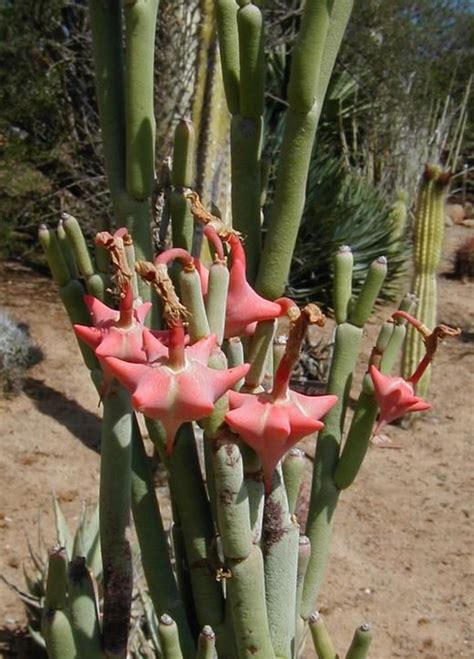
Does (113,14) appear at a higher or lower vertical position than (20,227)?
higher

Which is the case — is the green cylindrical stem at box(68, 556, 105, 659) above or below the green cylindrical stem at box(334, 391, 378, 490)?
below

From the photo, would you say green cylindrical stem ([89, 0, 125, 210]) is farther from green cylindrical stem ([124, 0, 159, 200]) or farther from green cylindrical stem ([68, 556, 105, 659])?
green cylindrical stem ([68, 556, 105, 659])

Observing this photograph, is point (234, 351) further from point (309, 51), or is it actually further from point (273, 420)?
point (309, 51)

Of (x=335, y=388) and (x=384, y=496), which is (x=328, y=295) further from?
(x=335, y=388)

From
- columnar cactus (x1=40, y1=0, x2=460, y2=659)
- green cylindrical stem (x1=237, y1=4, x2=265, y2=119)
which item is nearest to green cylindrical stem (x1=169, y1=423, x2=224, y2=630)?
columnar cactus (x1=40, y1=0, x2=460, y2=659)

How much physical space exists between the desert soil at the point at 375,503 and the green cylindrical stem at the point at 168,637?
204 cm

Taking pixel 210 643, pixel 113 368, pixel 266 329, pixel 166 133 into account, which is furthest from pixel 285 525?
pixel 166 133

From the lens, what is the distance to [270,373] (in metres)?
1.54

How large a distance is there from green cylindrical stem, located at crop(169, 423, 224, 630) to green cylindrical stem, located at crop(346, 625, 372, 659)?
0.73 ft

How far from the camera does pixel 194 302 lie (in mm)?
1151

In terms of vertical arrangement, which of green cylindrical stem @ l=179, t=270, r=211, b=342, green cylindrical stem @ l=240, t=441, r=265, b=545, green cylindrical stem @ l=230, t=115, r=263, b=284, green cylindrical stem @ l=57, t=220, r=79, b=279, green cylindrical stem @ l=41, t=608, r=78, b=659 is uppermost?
green cylindrical stem @ l=230, t=115, r=263, b=284

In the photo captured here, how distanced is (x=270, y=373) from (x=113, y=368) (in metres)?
0.51

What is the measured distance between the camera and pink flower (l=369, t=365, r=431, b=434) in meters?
1.42

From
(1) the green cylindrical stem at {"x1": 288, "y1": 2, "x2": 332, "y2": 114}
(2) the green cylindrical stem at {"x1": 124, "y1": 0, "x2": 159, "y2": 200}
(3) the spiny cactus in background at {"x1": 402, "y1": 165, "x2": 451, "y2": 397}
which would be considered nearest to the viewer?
(1) the green cylindrical stem at {"x1": 288, "y1": 2, "x2": 332, "y2": 114}
